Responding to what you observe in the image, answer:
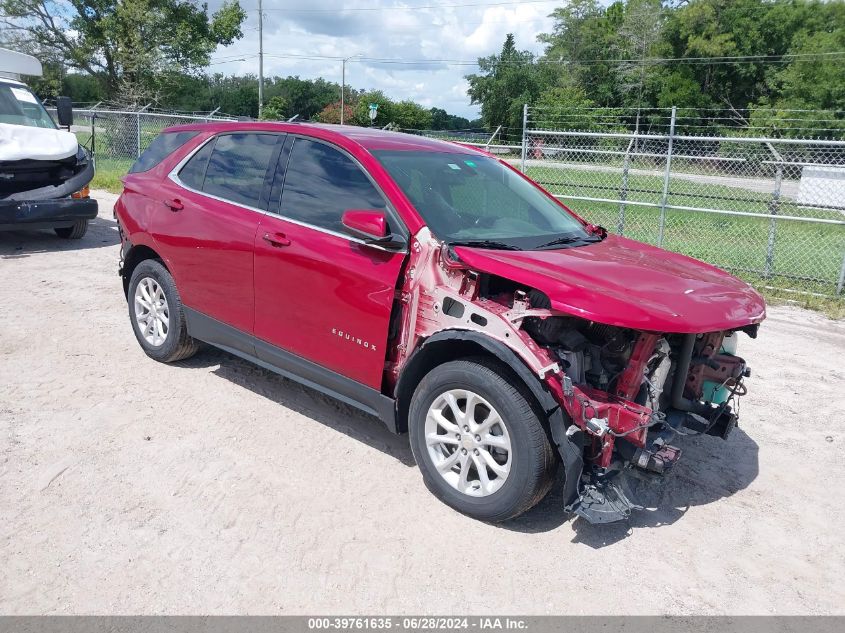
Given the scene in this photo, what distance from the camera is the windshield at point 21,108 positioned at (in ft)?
32.3

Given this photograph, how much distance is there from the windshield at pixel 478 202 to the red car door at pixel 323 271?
0.23 m

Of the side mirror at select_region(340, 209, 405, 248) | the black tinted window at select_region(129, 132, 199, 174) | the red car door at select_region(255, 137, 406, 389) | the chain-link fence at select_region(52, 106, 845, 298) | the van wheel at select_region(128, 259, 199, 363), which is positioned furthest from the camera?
the chain-link fence at select_region(52, 106, 845, 298)

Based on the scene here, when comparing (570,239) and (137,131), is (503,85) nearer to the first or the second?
(137,131)

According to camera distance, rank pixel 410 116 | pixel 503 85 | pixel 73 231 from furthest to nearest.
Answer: pixel 503 85 → pixel 410 116 → pixel 73 231

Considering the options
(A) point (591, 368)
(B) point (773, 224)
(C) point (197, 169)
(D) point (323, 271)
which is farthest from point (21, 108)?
(B) point (773, 224)

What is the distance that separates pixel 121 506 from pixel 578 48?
63614 millimetres

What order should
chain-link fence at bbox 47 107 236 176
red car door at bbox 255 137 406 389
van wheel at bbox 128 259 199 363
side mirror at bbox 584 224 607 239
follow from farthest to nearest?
1. chain-link fence at bbox 47 107 236 176
2. van wheel at bbox 128 259 199 363
3. side mirror at bbox 584 224 607 239
4. red car door at bbox 255 137 406 389

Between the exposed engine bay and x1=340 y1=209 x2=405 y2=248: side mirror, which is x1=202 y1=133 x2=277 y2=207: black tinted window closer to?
x1=340 y1=209 x2=405 y2=248: side mirror

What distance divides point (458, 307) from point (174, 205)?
8.37 ft

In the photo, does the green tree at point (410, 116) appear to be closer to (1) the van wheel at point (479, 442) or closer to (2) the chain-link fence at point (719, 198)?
(2) the chain-link fence at point (719, 198)

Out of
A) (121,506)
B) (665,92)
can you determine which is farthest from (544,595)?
(665,92)

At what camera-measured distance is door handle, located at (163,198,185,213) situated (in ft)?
16.7

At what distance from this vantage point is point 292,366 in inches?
175

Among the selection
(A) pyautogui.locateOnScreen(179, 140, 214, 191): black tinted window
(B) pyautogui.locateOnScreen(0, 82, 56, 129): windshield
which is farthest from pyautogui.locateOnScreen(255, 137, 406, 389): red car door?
(B) pyautogui.locateOnScreen(0, 82, 56, 129): windshield
